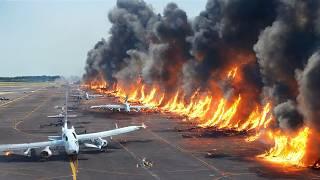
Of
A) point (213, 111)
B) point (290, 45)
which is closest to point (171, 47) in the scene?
point (213, 111)

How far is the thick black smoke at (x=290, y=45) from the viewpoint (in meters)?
71.6

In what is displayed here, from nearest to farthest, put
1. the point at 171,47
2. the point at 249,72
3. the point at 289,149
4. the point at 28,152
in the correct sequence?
the point at 289,149
the point at 28,152
the point at 249,72
the point at 171,47

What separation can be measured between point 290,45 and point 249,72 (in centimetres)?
3641

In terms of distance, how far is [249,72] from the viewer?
356 feet

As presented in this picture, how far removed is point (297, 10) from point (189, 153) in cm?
2640

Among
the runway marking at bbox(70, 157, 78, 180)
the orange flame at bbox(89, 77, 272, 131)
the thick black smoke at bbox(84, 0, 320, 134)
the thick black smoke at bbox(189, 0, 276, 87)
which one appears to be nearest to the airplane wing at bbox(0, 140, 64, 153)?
the runway marking at bbox(70, 157, 78, 180)

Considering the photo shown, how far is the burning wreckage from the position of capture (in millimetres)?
65188

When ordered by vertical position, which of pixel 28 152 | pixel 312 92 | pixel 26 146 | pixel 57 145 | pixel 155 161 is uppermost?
pixel 312 92

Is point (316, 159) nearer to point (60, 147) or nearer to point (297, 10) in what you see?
point (297, 10)

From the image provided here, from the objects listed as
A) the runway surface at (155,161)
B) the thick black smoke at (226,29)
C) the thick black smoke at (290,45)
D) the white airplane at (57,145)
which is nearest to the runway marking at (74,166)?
the runway surface at (155,161)

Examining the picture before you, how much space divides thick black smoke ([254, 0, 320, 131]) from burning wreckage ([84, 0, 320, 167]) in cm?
14

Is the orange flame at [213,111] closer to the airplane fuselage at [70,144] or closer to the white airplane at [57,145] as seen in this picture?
the white airplane at [57,145]

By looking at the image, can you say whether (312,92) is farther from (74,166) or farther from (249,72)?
(249,72)

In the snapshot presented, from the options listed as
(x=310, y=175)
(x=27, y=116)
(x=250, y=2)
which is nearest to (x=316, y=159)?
(x=310, y=175)
